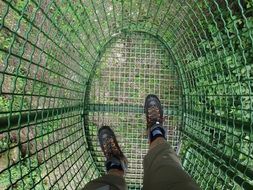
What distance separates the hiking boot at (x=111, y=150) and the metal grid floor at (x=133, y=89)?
0.09 meters

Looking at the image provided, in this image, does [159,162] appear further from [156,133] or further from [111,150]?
[111,150]

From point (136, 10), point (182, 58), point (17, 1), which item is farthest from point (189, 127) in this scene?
point (17, 1)

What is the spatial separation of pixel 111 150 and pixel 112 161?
100mm

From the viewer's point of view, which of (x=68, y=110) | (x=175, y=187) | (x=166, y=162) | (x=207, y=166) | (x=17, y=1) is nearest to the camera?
(x=175, y=187)

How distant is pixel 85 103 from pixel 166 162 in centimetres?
67

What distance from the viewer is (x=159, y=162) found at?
4.64 feet

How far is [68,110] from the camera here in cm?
161

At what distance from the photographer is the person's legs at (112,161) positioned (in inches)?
56.1

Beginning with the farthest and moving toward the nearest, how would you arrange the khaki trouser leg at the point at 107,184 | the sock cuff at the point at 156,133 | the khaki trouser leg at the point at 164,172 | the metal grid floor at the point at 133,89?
the metal grid floor at the point at 133,89, the sock cuff at the point at 156,133, the khaki trouser leg at the point at 107,184, the khaki trouser leg at the point at 164,172

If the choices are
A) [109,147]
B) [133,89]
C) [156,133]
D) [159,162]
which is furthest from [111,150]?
[159,162]

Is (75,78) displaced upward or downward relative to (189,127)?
upward

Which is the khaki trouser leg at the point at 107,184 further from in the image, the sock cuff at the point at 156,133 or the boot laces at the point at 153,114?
the boot laces at the point at 153,114

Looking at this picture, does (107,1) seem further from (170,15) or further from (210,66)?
(210,66)

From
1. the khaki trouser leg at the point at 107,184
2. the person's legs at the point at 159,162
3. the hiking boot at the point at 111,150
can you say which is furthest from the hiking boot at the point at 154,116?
the khaki trouser leg at the point at 107,184
